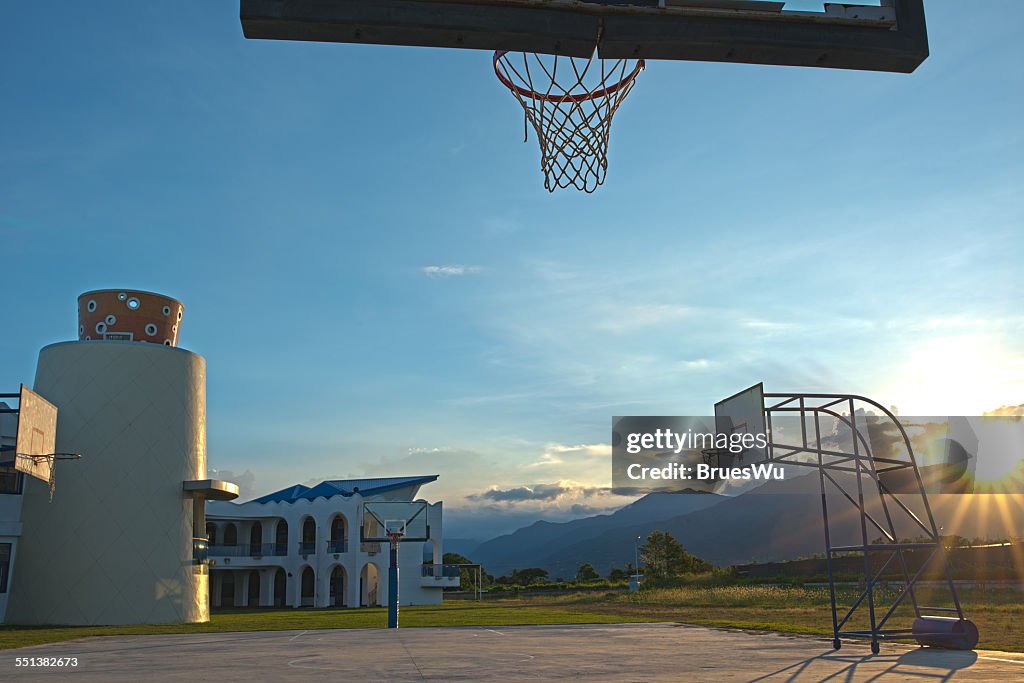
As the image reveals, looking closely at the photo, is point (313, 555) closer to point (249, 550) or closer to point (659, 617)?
point (249, 550)

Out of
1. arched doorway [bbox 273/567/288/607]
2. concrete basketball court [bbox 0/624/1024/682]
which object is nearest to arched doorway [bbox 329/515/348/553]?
arched doorway [bbox 273/567/288/607]

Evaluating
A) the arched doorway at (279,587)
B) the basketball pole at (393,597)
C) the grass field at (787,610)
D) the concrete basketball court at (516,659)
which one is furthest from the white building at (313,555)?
the concrete basketball court at (516,659)

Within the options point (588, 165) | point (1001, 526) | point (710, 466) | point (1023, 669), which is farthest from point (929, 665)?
point (1001, 526)

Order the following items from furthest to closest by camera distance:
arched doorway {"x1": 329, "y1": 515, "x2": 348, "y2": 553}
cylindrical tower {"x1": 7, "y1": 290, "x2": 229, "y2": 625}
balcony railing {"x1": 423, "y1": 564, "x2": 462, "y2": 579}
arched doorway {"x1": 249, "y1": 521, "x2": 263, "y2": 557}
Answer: arched doorway {"x1": 249, "y1": 521, "x2": 263, "y2": 557} < arched doorway {"x1": 329, "y1": 515, "x2": 348, "y2": 553} < balcony railing {"x1": 423, "y1": 564, "x2": 462, "y2": 579} < cylindrical tower {"x1": 7, "y1": 290, "x2": 229, "y2": 625}

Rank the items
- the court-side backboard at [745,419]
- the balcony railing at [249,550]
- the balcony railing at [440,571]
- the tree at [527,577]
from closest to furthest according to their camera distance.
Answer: the court-side backboard at [745,419] → the balcony railing at [249,550] → the balcony railing at [440,571] → the tree at [527,577]

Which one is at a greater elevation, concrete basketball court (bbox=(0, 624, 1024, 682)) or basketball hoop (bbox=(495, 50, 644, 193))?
basketball hoop (bbox=(495, 50, 644, 193))

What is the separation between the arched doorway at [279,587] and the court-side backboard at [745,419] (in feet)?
144

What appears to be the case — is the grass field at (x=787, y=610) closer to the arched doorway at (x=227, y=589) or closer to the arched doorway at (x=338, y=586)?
the arched doorway at (x=338, y=586)

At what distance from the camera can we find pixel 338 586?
181 feet

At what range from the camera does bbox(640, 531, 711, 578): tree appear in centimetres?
8619

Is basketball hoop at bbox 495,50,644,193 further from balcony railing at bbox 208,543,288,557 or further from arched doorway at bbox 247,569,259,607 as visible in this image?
arched doorway at bbox 247,569,259,607

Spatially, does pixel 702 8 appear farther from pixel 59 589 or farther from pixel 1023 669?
pixel 59 589

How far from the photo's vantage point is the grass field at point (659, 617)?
73.5 ft

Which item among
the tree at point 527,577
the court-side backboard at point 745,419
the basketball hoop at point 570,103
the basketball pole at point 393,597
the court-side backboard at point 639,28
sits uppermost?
the basketball hoop at point 570,103
